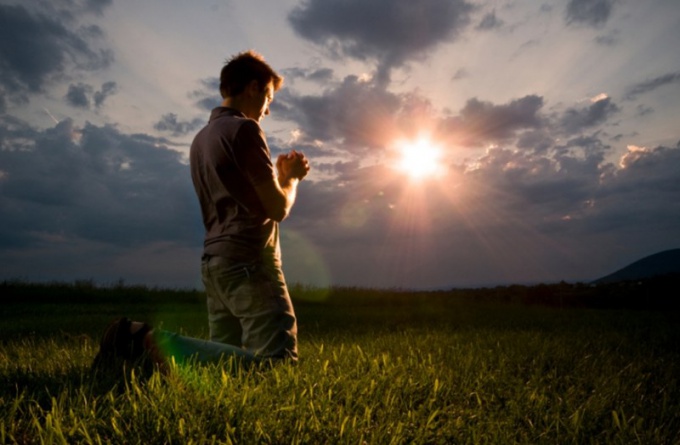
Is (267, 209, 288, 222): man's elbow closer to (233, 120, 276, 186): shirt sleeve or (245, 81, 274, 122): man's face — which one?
(233, 120, 276, 186): shirt sleeve

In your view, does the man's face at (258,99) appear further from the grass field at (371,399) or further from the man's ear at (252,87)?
the grass field at (371,399)

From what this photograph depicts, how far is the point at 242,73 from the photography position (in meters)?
4.04

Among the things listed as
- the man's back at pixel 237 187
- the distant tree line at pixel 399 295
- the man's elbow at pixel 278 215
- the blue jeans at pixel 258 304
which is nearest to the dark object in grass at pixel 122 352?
the blue jeans at pixel 258 304

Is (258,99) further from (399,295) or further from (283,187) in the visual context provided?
(399,295)

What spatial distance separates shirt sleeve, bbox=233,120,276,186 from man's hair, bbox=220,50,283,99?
1.74 feet

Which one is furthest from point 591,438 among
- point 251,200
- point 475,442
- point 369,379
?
point 251,200

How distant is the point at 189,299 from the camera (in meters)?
16.5

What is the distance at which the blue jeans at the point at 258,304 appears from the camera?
361 cm

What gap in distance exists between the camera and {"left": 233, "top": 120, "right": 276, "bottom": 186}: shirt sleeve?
364cm

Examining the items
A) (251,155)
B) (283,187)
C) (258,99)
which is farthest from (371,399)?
(258,99)

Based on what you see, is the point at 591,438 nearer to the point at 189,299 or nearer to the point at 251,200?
the point at 251,200

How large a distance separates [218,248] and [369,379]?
140 cm

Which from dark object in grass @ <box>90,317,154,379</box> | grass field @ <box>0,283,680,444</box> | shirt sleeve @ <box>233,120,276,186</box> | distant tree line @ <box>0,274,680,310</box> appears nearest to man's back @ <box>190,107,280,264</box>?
shirt sleeve @ <box>233,120,276,186</box>

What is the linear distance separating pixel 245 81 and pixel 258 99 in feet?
0.54
